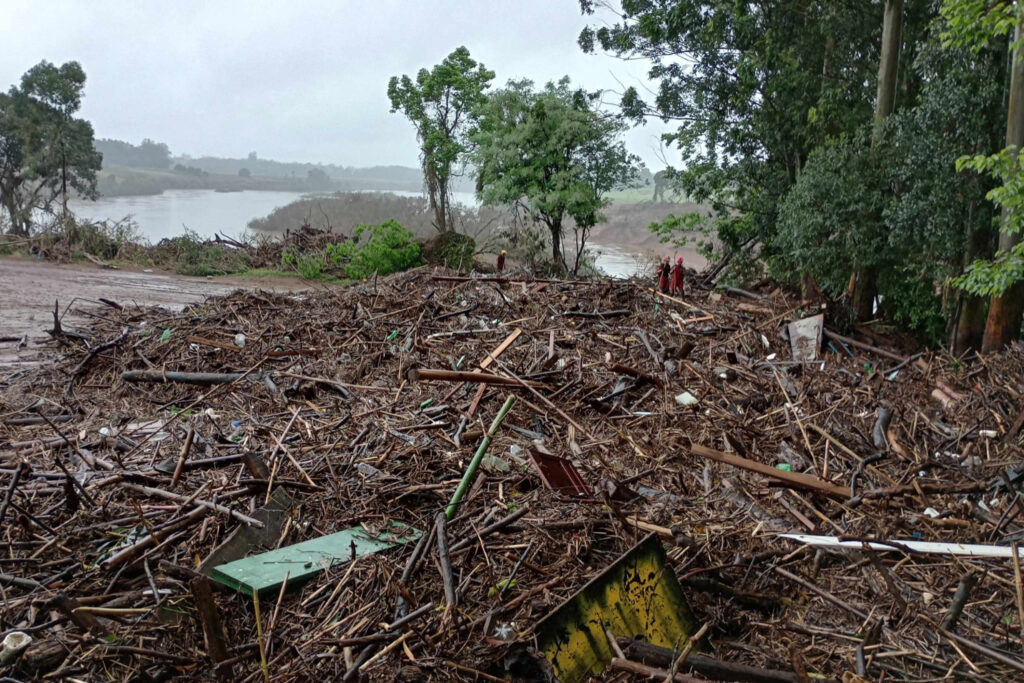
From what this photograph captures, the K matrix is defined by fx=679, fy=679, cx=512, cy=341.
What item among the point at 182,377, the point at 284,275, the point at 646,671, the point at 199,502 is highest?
the point at 284,275

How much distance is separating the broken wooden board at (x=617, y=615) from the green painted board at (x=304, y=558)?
101 centimetres

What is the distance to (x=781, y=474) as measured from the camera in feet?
15.2

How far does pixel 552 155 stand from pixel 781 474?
13931 mm

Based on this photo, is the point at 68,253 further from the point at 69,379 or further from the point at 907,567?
the point at 907,567

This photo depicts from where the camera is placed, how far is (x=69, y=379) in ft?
21.5

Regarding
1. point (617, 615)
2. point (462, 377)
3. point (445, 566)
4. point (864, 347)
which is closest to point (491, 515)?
point (445, 566)

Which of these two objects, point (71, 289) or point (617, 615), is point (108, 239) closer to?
point (71, 289)

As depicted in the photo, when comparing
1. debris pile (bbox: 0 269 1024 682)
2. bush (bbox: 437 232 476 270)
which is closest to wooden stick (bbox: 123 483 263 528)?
debris pile (bbox: 0 269 1024 682)

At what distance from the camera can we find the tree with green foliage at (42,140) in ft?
65.3

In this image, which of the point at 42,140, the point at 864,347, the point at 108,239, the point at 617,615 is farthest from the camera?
the point at 42,140

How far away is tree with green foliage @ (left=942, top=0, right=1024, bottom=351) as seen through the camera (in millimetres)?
7215

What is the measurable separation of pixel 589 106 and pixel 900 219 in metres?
9.78

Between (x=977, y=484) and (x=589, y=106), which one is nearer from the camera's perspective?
(x=977, y=484)

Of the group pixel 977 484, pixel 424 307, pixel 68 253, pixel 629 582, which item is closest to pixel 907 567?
pixel 977 484
